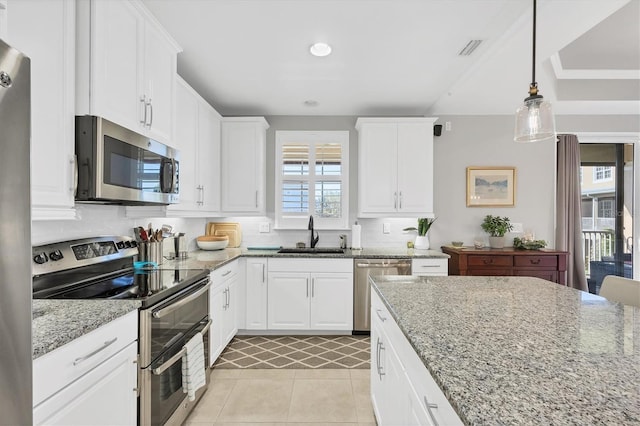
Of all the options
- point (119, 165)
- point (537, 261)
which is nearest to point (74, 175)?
point (119, 165)

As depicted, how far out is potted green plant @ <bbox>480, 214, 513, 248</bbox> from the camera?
3.79 meters

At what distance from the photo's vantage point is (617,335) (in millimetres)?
1051

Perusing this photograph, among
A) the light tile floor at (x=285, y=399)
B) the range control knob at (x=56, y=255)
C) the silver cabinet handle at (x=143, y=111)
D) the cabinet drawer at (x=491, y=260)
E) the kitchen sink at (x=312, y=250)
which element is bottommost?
the light tile floor at (x=285, y=399)

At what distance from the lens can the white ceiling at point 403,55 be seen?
1993 mm

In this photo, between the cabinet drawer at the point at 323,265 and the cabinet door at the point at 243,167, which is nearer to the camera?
the cabinet drawer at the point at 323,265

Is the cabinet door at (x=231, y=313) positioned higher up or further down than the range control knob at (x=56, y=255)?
further down

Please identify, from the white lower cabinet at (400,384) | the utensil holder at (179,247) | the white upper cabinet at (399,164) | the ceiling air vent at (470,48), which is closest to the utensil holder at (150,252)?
the utensil holder at (179,247)

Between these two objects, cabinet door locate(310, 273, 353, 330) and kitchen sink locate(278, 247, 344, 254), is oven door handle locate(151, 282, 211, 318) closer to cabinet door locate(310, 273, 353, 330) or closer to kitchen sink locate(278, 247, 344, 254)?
cabinet door locate(310, 273, 353, 330)

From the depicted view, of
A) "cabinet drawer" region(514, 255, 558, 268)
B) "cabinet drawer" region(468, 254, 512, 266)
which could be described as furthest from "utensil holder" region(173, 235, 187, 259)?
"cabinet drawer" region(514, 255, 558, 268)

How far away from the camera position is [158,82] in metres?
2.11

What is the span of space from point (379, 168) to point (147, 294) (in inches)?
108

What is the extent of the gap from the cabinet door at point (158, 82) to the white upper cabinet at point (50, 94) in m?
0.51

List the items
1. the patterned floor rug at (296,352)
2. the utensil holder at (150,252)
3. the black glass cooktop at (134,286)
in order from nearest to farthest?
the black glass cooktop at (134,286), the utensil holder at (150,252), the patterned floor rug at (296,352)

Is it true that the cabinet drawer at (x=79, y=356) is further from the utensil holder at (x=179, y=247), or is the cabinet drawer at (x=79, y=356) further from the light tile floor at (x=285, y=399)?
the utensil holder at (x=179, y=247)
